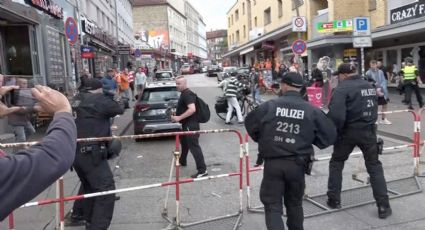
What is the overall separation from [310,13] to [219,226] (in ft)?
80.2

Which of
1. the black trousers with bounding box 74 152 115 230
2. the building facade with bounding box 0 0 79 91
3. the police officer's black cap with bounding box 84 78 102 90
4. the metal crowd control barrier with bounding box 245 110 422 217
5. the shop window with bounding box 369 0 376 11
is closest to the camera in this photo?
the black trousers with bounding box 74 152 115 230

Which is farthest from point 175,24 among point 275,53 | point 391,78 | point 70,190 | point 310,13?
point 70,190

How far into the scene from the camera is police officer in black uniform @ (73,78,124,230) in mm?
4707

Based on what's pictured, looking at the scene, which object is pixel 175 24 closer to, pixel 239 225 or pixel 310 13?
pixel 310 13

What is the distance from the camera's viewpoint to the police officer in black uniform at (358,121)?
5.29 meters

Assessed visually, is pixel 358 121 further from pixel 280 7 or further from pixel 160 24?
pixel 160 24

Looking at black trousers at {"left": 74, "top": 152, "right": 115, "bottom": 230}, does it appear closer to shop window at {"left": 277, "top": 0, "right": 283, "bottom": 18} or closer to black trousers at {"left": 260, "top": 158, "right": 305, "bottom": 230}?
black trousers at {"left": 260, "top": 158, "right": 305, "bottom": 230}

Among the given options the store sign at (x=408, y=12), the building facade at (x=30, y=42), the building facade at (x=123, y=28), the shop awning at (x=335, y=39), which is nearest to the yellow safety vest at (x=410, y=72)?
the store sign at (x=408, y=12)

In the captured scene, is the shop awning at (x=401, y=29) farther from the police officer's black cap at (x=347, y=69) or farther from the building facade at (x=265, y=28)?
the police officer's black cap at (x=347, y=69)

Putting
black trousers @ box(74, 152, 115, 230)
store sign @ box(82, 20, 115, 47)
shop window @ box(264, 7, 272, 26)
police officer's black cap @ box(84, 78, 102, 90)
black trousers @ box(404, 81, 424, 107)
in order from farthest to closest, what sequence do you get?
shop window @ box(264, 7, 272, 26), store sign @ box(82, 20, 115, 47), black trousers @ box(404, 81, 424, 107), police officer's black cap @ box(84, 78, 102, 90), black trousers @ box(74, 152, 115, 230)

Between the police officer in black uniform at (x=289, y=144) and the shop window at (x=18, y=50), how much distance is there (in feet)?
42.4

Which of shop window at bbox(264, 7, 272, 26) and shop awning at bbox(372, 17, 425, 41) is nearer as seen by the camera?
shop awning at bbox(372, 17, 425, 41)

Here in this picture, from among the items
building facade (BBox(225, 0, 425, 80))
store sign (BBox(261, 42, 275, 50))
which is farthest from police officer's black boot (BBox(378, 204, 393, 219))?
store sign (BBox(261, 42, 275, 50))

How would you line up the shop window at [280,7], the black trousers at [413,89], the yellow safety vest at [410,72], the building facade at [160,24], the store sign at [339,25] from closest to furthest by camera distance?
the yellow safety vest at [410,72]
the black trousers at [413,89]
the store sign at [339,25]
the shop window at [280,7]
the building facade at [160,24]
